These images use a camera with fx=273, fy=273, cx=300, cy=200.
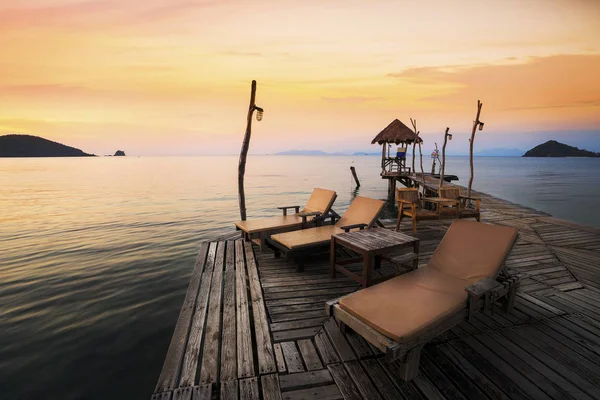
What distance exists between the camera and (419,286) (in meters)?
3.26

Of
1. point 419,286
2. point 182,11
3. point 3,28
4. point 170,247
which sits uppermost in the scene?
point 182,11

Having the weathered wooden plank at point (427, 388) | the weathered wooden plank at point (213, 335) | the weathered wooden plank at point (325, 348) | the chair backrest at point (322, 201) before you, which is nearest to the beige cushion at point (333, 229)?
the chair backrest at point (322, 201)

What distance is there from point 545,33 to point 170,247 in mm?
16588

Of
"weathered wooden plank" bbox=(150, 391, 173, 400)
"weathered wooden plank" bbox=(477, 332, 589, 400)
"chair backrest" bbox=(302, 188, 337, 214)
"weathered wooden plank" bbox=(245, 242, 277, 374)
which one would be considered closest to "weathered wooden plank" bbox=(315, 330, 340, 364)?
"weathered wooden plank" bbox=(245, 242, 277, 374)

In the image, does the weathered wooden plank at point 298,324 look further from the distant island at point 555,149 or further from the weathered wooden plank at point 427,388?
the distant island at point 555,149

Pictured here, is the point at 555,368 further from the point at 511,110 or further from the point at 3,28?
the point at 511,110

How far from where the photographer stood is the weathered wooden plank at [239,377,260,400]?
2332 mm

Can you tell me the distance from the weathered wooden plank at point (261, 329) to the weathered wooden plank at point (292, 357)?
0.44ft

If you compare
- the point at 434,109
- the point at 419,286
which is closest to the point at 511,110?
the point at 434,109

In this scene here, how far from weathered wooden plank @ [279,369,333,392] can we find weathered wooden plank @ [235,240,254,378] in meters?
0.35

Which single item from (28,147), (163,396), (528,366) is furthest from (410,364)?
(28,147)

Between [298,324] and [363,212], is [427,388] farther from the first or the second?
[363,212]

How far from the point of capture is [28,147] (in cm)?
16700

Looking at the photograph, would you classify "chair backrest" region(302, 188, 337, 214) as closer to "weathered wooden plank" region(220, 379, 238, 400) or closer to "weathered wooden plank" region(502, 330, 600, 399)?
"weathered wooden plank" region(502, 330, 600, 399)
